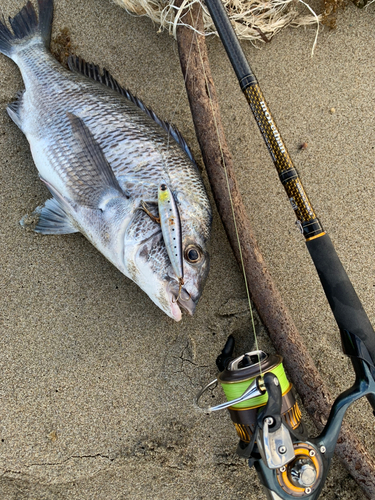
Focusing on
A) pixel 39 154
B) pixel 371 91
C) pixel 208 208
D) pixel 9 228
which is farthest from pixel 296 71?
pixel 9 228

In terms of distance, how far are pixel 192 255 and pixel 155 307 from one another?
0.57 m

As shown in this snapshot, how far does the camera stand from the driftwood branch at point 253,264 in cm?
210

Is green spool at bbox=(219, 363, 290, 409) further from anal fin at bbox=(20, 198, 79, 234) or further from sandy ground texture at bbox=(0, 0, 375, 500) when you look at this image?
anal fin at bbox=(20, 198, 79, 234)

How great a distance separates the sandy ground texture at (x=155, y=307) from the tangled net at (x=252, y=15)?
0.08m

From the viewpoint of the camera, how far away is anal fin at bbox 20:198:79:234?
237 cm

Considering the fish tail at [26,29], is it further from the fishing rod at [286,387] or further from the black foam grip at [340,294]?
the black foam grip at [340,294]

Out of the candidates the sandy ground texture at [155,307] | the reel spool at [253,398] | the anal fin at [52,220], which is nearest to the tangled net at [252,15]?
the sandy ground texture at [155,307]

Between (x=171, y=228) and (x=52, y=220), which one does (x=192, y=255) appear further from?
(x=52, y=220)

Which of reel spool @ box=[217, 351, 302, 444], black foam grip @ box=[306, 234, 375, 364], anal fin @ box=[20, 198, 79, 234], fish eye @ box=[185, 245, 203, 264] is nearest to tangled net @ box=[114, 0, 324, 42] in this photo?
anal fin @ box=[20, 198, 79, 234]

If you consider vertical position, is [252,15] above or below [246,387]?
above

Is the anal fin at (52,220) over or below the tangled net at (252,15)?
below

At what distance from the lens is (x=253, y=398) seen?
183cm

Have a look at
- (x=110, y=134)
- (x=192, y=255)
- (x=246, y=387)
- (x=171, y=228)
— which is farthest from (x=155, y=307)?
(x=110, y=134)

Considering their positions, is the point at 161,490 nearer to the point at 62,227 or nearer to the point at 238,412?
the point at 238,412
